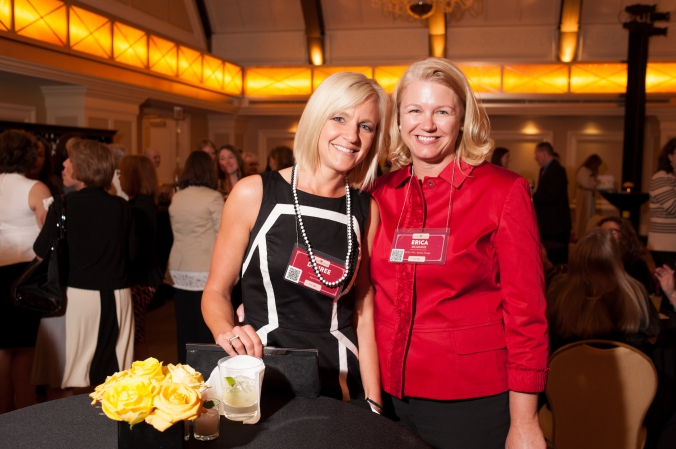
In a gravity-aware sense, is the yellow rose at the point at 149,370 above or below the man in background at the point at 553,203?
below

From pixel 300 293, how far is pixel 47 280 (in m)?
1.88

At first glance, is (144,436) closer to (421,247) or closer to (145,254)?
(421,247)

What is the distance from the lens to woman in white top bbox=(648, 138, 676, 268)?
4445 mm

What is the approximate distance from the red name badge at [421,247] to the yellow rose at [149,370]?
0.67 meters

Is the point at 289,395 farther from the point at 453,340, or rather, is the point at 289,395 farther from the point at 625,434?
the point at 625,434

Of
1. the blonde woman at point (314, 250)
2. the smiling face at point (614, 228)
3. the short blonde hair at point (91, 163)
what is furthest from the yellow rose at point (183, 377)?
the smiling face at point (614, 228)

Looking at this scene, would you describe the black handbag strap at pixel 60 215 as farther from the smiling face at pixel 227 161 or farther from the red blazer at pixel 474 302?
the red blazer at pixel 474 302

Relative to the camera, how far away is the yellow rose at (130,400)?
3.14ft

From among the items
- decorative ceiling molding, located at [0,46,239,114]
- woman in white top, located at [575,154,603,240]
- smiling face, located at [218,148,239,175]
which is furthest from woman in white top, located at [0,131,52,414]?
woman in white top, located at [575,154,603,240]

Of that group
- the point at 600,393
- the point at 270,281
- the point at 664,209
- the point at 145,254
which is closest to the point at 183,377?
the point at 270,281

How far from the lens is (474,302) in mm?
1453

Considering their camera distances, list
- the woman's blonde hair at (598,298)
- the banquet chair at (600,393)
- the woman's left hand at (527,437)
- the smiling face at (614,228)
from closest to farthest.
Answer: the woman's left hand at (527,437) → the banquet chair at (600,393) → the woman's blonde hair at (598,298) → the smiling face at (614,228)

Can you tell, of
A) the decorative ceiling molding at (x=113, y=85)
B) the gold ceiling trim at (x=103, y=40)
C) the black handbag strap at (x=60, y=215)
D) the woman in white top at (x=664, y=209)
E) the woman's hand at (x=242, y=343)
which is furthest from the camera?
the decorative ceiling molding at (x=113, y=85)

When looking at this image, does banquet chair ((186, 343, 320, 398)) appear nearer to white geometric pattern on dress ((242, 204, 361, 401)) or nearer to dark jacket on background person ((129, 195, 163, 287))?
white geometric pattern on dress ((242, 204, 361, 401))
